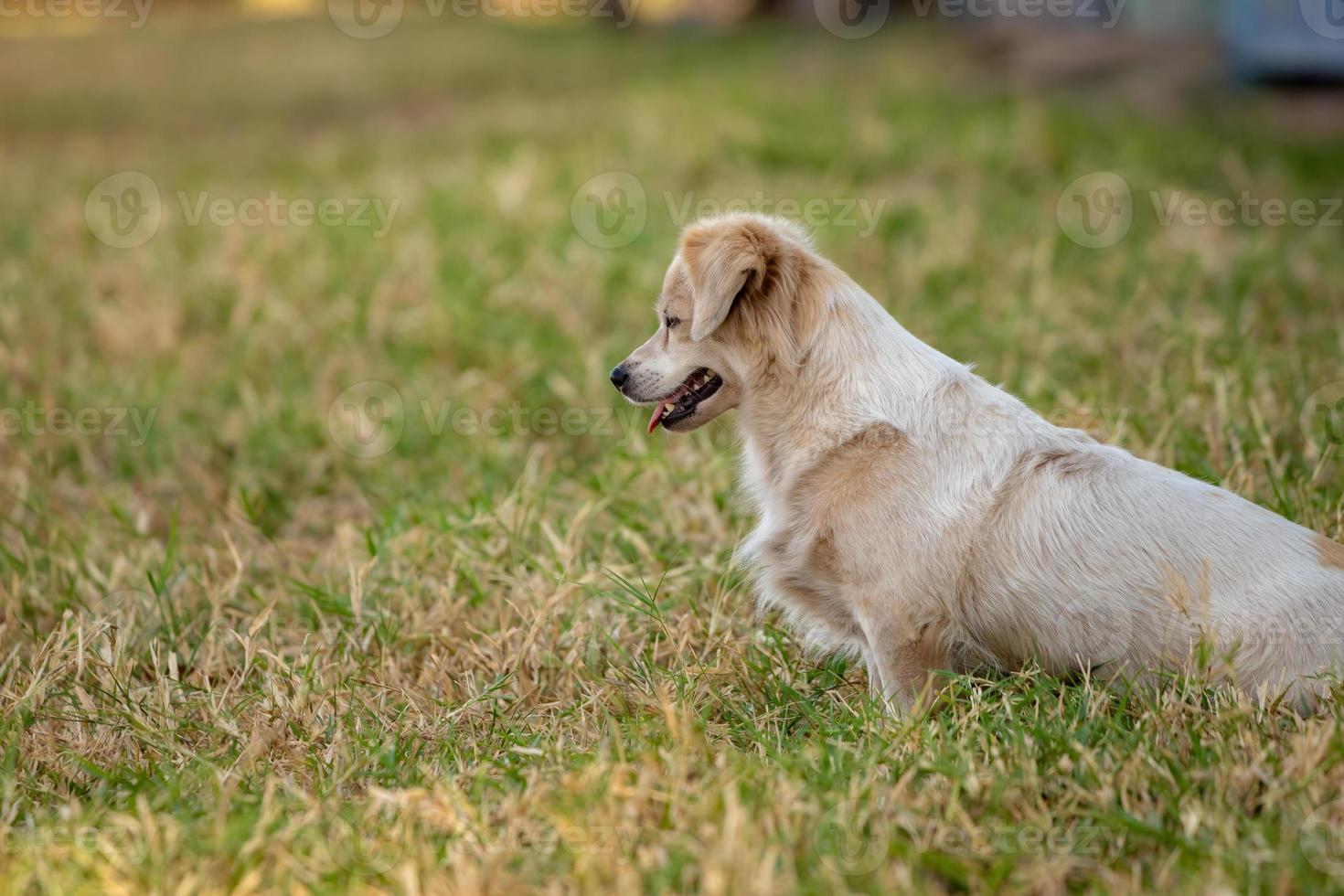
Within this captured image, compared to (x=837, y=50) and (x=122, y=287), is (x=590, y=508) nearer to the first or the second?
(x=122, y=287)

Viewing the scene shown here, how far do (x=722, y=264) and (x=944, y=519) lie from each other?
847 millimetres

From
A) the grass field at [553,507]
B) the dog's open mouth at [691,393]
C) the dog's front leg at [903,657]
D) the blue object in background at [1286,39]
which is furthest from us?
the blue object in background at [1286,39]

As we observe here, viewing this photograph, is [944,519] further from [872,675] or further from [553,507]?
[553,507]

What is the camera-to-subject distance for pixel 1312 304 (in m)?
5.86

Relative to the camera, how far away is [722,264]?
3127 millimetres

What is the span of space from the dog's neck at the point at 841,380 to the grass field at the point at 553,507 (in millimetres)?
678

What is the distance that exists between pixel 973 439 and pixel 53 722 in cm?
257

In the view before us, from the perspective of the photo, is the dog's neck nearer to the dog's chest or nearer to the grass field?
the dog's chest

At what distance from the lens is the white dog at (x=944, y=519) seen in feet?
9.27

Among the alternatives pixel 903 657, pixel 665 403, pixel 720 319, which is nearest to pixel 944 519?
pixel 903 657

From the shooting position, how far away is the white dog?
2824 millimetres

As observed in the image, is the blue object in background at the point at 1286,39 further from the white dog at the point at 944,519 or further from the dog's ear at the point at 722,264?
the dog's ear at the point at 722,264

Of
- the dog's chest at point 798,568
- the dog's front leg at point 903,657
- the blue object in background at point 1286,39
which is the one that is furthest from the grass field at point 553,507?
the blue object in background at point 1286,39

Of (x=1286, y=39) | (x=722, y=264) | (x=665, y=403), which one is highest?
(x=1286, y=39)
